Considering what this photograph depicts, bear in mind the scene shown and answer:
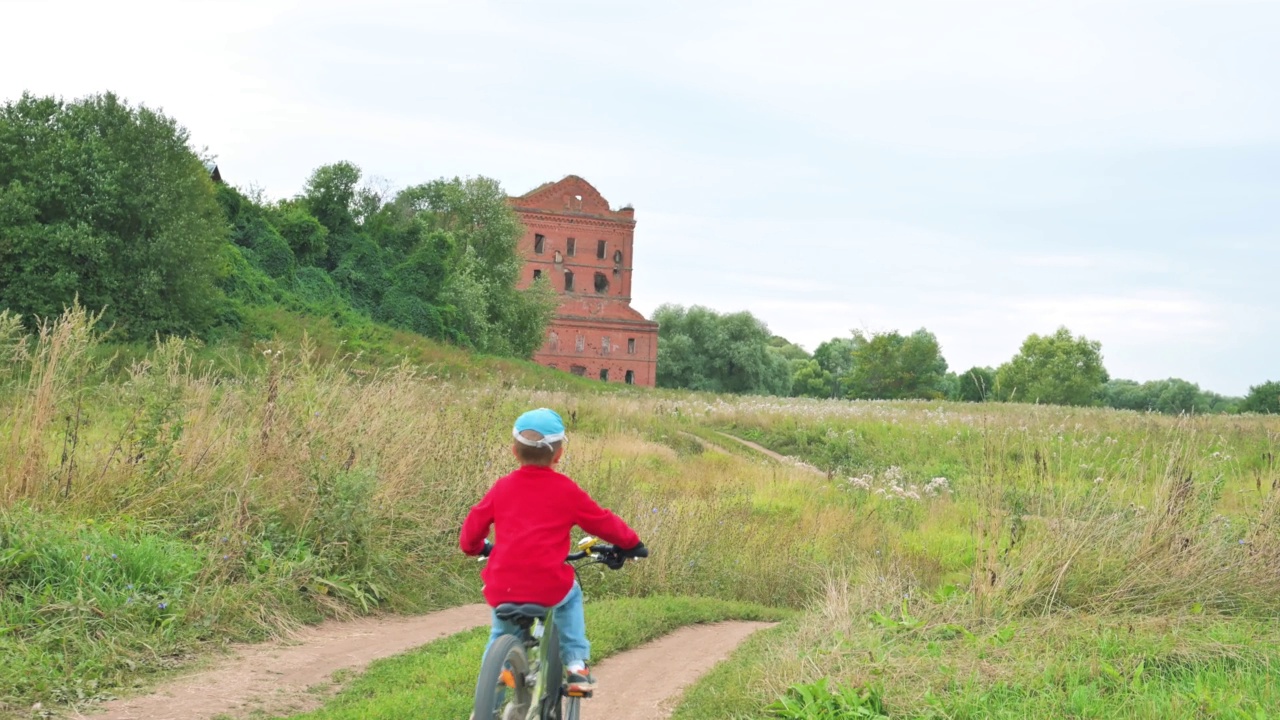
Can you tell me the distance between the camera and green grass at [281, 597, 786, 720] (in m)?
6.93

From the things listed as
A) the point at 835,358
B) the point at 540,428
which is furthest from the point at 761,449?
the point at 835,358

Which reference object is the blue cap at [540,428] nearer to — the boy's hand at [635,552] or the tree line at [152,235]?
the boy's hand at [635,552]

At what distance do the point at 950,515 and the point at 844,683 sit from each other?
1138 cm

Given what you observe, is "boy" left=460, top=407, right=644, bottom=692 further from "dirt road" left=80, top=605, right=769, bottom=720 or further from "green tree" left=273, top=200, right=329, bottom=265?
"green tree" left=273, top=200, right=329, bottom=265

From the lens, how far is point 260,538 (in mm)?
10117

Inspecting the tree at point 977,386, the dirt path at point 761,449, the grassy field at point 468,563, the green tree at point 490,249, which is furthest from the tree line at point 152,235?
the tree at point 977,386

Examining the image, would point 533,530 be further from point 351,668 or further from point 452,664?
point 351,668

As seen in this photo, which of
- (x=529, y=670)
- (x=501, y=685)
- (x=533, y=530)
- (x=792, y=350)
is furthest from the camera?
(x=792, y=350)

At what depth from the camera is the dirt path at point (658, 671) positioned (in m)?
7.43

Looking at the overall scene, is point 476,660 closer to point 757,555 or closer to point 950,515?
point 757,555

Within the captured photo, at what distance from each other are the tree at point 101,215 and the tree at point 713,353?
64507 mm

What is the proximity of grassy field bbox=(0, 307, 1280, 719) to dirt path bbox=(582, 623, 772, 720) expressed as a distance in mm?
258

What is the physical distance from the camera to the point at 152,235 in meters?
33.1

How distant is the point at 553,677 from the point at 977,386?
522 centimetres
